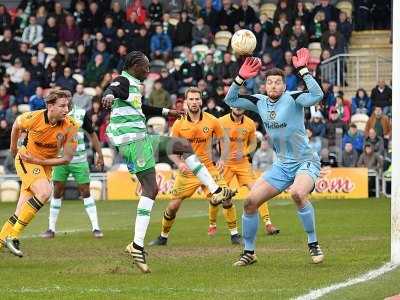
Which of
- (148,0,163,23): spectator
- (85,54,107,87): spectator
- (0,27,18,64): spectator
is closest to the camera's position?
(85,54,107,87): spectator

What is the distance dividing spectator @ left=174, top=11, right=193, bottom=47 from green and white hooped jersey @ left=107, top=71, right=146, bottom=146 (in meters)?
21.2

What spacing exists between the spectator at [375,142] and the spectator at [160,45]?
742cm

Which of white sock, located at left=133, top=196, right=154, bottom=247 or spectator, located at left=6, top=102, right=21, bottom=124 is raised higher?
white sock, located at left=133, top=196, right=154, bottom=247

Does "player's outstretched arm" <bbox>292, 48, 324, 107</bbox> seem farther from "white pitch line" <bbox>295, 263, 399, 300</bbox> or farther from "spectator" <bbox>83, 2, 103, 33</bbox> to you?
"spectator" <bbox>83, 2, 103, 33</bbox>

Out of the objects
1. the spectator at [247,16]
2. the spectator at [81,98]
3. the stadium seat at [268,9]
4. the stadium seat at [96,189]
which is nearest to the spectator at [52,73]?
the spectator at [81,98]

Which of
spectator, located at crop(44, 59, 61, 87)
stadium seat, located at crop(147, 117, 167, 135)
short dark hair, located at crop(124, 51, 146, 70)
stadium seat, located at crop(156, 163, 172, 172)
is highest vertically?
short dark hair, located at crop(124, 51, 146, 70)

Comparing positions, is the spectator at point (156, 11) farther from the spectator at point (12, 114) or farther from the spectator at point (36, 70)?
the spectator at point (12, 114)

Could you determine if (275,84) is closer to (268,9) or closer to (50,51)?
(50,51)

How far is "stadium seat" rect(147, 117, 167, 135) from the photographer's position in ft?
97.1

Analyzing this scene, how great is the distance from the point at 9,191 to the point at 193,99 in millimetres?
13554

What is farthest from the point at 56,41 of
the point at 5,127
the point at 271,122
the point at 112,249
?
the point at 271,122

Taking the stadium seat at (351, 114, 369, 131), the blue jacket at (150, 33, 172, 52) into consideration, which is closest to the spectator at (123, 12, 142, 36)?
the blue jacket at (150, 33, 172, 52)

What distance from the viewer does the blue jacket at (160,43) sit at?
3316 cm

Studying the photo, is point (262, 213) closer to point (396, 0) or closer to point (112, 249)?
point (112, 249)
